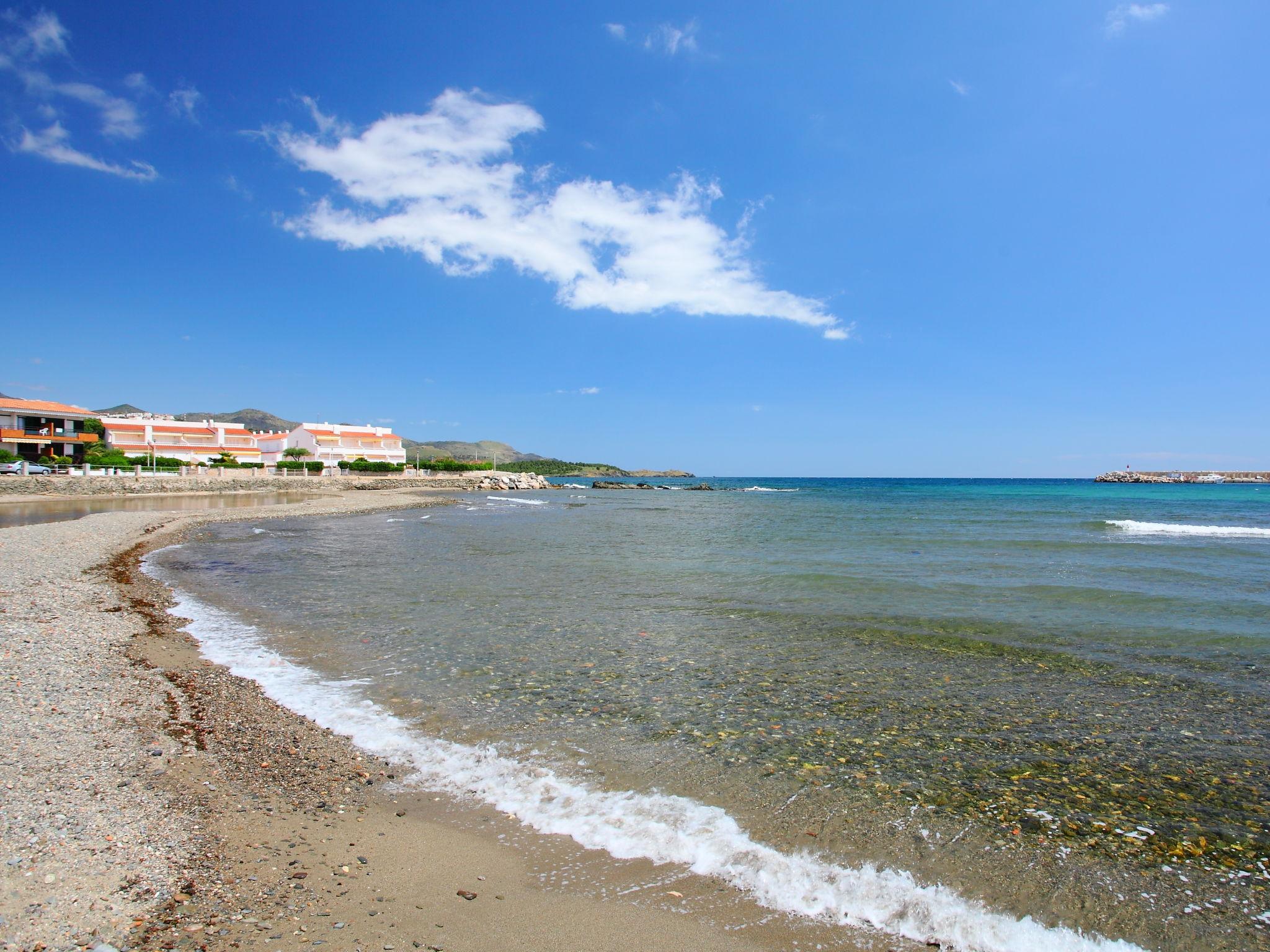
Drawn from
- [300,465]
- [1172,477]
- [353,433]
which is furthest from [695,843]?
[1172,477]

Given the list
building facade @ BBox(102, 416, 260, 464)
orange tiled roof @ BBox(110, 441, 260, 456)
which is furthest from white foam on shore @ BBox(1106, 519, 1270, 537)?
orange tiled roof @ BBox(110, 441, 260, 456)

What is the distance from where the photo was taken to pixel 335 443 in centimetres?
9694

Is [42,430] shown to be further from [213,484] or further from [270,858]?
[270,858]

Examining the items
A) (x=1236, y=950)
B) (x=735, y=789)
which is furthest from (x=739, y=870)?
(x=1236, y=950)

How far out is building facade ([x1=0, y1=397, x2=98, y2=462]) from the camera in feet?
204

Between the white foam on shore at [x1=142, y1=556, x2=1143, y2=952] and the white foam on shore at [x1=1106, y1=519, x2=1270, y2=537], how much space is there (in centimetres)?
3370

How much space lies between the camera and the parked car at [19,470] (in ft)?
156

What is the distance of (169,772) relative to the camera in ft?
16.7

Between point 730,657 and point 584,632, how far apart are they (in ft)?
8.52

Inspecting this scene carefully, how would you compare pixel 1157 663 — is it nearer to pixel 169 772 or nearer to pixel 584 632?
pixel 584 632

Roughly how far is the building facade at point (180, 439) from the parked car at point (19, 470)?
19.3 meters

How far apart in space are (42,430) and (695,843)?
Result: 284 ft

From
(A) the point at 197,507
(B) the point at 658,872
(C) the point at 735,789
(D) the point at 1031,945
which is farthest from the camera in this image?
(A) the point at 197,507

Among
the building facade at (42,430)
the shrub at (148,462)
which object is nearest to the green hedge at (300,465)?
Answer: the shrub at (148,462)
